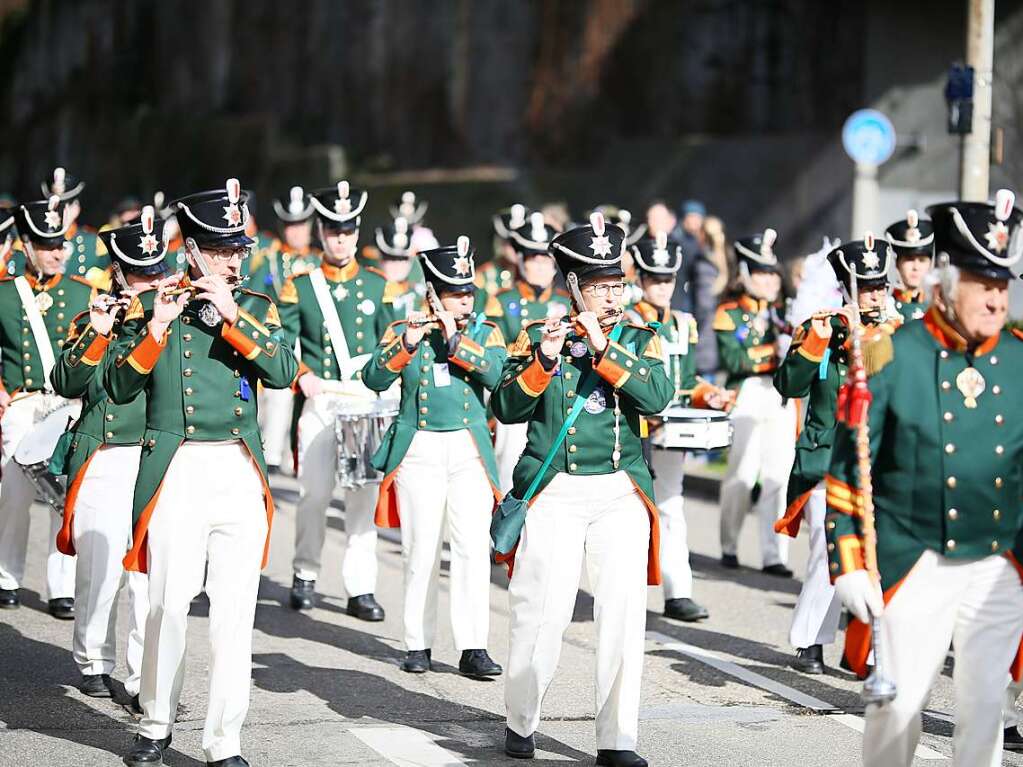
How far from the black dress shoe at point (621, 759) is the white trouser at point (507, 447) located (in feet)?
14.3

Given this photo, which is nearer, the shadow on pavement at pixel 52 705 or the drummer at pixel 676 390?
the shadow on pavement at pixel 52 705

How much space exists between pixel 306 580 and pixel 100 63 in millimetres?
33811

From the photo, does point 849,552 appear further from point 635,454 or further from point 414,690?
point 414,690

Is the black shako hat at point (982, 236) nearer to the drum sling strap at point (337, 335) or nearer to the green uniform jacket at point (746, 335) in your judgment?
the drum sling strap at point (337, 335)

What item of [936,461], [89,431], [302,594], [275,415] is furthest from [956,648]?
[275,415]

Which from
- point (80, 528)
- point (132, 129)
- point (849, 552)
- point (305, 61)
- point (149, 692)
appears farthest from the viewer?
point (132, 129)

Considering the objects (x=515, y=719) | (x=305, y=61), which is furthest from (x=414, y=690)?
(x=305, y=61)

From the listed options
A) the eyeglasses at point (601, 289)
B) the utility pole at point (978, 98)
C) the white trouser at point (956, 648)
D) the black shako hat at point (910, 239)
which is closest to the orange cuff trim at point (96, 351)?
the eyeglasses at point (601, 289)

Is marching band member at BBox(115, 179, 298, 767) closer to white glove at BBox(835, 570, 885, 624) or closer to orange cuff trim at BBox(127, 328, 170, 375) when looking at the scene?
orange cuff trim at BBox(127, 328, 170, 375)

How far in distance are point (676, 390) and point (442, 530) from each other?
86.7 inches

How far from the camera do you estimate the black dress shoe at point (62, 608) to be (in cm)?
1100

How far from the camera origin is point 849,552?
6.36 meters

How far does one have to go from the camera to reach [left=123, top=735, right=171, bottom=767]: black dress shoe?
25.3 ft

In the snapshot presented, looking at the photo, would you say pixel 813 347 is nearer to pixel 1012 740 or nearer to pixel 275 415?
pixel 1012 740
